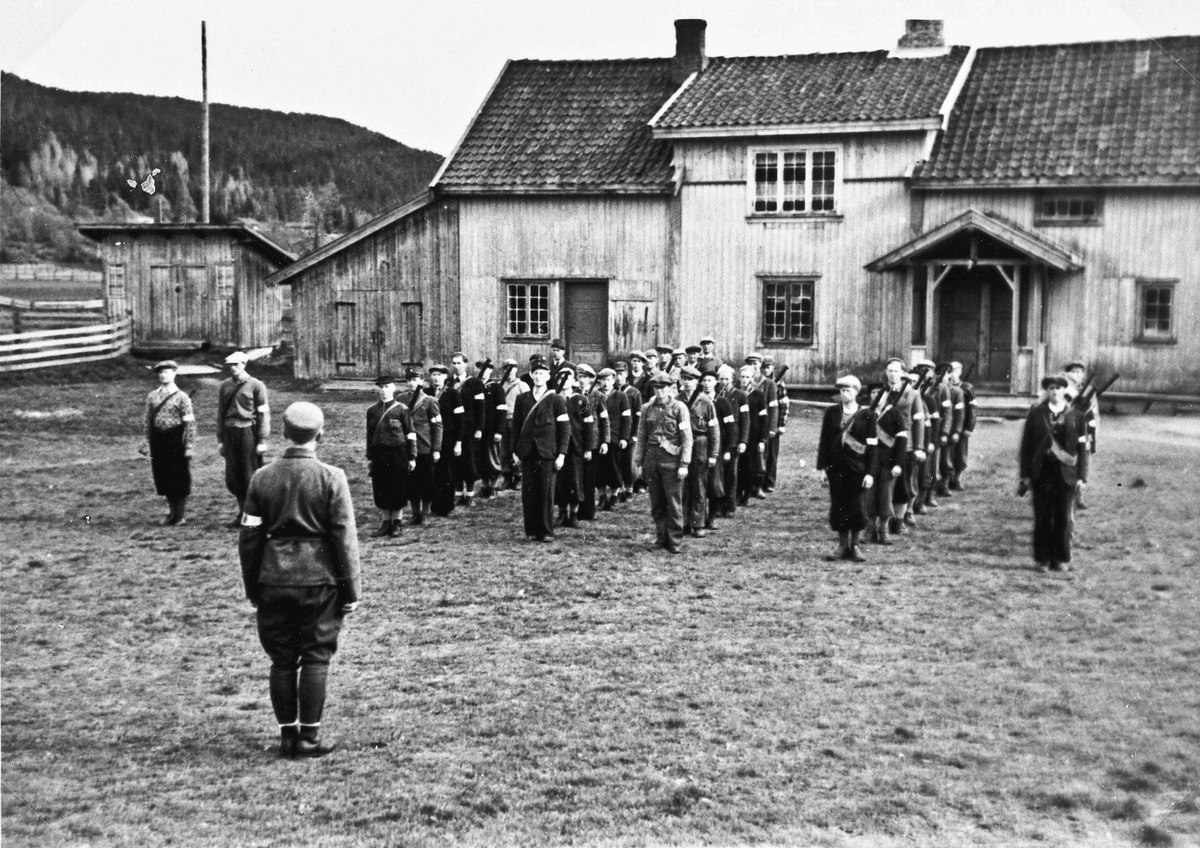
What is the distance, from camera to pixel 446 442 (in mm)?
16828

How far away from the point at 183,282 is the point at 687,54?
1471 cm

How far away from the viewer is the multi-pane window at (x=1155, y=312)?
26.3m

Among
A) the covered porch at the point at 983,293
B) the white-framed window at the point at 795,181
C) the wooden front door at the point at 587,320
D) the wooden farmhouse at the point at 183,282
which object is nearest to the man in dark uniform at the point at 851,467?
the covered porch at the point at 983,293

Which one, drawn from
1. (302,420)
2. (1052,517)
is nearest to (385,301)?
(1052,517)

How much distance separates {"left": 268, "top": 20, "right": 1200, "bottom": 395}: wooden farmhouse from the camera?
26.5 metres

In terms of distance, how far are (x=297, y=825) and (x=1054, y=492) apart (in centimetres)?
878

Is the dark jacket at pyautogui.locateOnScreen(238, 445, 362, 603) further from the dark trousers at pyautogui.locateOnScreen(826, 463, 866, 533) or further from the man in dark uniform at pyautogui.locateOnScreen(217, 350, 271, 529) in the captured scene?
the man in dark uniform at pyautogui.locateOnScreen(217, 350, 271, 529)

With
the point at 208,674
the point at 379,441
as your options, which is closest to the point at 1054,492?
the point at 379,441

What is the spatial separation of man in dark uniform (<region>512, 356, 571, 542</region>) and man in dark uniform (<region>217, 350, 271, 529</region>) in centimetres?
284

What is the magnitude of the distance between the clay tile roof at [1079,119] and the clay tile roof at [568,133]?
6.26 meters

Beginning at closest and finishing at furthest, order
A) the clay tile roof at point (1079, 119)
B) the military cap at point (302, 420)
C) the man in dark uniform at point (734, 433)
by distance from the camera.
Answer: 1. the military cap at point (302, 420)
2. the man in dark uniform at point (734, 433)
3. the clay tile roof at point (1079, 119)

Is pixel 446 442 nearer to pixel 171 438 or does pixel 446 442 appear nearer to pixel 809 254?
pixel 171 438

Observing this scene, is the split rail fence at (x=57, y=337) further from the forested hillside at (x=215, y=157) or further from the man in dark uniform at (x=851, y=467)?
the man in dark uniform at (x=851, y=467)

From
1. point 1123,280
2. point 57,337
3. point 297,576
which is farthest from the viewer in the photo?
point 57,337
